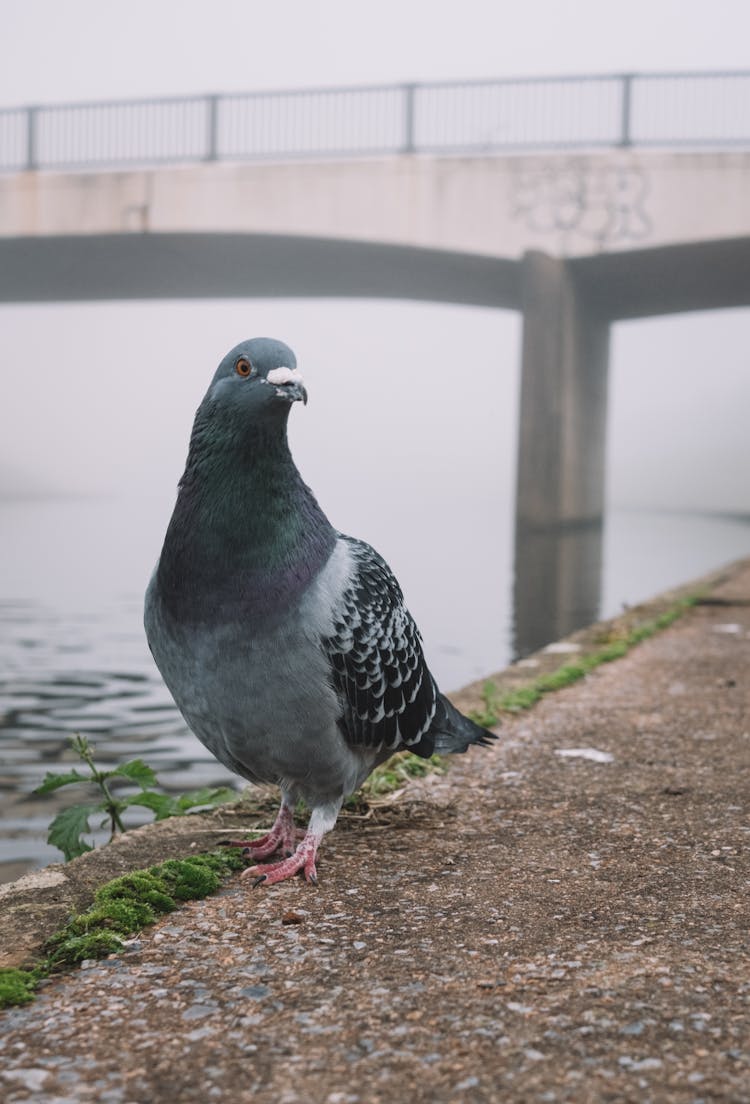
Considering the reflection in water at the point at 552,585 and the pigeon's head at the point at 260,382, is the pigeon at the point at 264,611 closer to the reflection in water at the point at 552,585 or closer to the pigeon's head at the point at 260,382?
the pigeon's head at the point at 260,382

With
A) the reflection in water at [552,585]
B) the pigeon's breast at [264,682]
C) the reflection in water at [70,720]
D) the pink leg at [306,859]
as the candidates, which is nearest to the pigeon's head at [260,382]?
the pigeon's breast at [264,682]

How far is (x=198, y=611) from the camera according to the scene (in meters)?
2.53

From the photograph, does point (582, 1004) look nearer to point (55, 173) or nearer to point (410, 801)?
point (410, 801)

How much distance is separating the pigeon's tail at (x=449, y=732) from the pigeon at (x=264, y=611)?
0.37 m

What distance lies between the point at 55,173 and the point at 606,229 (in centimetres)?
1056

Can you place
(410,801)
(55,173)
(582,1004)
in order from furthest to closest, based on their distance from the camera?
(55,173), (410,801), (582,1004)

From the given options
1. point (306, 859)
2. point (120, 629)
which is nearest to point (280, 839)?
point (306, 859)

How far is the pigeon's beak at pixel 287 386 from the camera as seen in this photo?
8.05 feet

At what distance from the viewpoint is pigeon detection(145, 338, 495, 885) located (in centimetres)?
250

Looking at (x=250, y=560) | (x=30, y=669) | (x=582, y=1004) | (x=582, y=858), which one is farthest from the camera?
(x=30, y=669)

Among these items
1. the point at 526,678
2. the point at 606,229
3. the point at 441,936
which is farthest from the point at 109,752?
the point at 606,229

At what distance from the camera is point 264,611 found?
8.20ft

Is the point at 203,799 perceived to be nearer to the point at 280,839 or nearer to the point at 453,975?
the point at 280,839

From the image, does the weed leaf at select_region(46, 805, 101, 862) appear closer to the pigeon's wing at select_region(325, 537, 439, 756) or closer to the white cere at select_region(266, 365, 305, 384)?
the pigeon's wing at select_region(325, 537, 439, 756)
